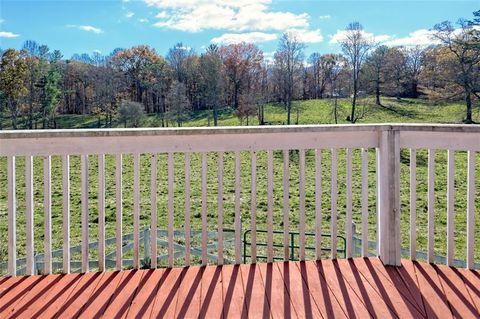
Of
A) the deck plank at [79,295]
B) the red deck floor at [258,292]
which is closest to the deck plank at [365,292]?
the red deck floor at [258,292]

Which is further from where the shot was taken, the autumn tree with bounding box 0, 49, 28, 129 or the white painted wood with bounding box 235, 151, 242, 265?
the autumn tree with bounding box 0, 49, 28, 129

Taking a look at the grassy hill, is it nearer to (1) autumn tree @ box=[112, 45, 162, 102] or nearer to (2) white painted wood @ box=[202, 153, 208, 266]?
(1) autumn tree @ box=[112, 45, 162, 102]

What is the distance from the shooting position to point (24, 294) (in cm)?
195

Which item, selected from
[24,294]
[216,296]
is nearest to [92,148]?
[24,294]

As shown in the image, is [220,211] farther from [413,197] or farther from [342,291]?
[413,197]

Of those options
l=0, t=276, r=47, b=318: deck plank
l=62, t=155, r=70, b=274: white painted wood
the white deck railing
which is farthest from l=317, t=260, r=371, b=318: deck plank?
l=0, t=276, r=47, b=318: deck plank

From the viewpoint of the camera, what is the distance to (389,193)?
2.24 m

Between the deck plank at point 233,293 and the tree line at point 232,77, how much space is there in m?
7.52

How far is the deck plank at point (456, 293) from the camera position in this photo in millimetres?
1744

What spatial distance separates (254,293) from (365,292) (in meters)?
0.57

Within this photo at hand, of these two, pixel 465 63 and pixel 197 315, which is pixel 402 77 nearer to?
pixel 465 63

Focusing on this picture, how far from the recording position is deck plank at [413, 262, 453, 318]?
1.75 m

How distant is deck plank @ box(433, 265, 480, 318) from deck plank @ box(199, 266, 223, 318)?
3.59 ft

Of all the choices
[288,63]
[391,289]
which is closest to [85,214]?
[391,289]
